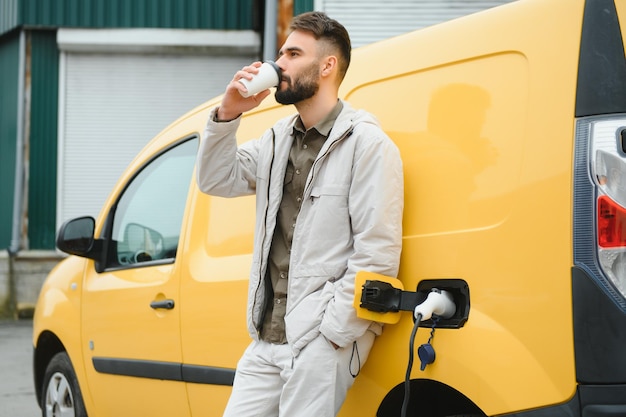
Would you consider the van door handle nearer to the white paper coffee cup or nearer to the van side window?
the van side window

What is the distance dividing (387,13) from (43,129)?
5788 millimetres

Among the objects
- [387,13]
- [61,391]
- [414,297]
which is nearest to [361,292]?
[414,297]

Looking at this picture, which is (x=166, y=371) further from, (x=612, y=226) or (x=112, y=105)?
(x=112, y=105)

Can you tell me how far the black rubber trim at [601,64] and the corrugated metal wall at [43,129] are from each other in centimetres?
1267

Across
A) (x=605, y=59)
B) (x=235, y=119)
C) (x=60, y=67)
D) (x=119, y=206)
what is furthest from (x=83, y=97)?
(x=605, y=59)

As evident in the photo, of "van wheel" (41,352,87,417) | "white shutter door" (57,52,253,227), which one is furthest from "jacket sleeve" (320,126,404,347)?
"white shutter door" (57,52,253,227)

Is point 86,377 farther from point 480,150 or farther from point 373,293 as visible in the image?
point 480,150

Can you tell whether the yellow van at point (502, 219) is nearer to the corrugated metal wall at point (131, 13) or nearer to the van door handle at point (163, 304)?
the van door handle at point (163, 304)

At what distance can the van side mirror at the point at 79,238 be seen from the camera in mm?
4844

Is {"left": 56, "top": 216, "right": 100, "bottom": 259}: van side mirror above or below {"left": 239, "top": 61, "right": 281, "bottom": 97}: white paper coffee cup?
below

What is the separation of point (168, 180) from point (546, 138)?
2440 mm

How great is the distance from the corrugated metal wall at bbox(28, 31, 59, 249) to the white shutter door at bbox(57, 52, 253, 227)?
0.14 meters

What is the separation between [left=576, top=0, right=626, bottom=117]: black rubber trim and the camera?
8.49ft

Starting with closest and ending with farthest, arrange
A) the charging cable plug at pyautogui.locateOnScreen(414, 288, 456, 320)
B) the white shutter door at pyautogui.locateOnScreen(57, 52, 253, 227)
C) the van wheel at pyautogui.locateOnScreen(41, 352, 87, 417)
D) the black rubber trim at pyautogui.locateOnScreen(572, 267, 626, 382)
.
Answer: the black rubber trim at pyautogui.locateOnScreen(572, 267, 626, 382)
the charging cable plug at pyautogui.locateOnScreen(414, 288, 456, 320)
the van wheel at pyautogui.locateOnScreen(41, 352, 87, 417)
the white shutter door at pyautogui.locateOnScreen(57, 52, 253, 227)
